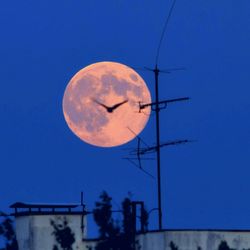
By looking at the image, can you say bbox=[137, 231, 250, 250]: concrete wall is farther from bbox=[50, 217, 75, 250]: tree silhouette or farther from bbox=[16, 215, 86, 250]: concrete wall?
bbox=[16, 215, 86, 250]: concrete wall

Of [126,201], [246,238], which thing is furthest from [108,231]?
[246,238]

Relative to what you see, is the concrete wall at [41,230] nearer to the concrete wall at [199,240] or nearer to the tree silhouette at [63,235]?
the tree silhouette at [63,235]

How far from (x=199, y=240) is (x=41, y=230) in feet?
41.2

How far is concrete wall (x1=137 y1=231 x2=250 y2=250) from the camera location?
69.6 m

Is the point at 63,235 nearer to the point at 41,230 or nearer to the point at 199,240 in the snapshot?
the point at 41,230

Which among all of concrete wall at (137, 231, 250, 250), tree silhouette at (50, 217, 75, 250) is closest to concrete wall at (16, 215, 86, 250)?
tree silhouette at (50, 217, 75, 250)

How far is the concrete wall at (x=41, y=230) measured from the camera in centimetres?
8038

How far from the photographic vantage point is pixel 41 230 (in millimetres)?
80562

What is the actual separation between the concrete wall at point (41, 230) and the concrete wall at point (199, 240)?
8280mm

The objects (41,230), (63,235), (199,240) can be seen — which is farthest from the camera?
(41,230)

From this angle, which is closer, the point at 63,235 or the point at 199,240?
the point at 199,240

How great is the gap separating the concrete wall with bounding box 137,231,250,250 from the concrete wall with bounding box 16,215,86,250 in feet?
27.2

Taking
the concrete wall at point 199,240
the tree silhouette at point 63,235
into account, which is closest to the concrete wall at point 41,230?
the tree silhouette at point 63,235

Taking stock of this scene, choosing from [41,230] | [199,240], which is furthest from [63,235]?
[199,240]
